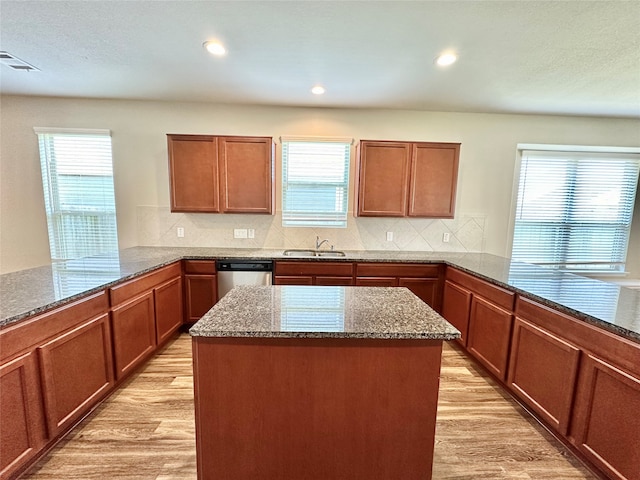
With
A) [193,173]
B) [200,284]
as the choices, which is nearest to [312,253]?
[200,284]

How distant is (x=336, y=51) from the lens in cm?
211

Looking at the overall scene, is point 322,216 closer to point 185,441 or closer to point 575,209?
point 185,441

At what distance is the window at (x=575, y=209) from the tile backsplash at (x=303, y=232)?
27.9 inches

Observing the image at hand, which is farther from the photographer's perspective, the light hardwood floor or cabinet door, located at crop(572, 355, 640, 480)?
the light hardwood floor

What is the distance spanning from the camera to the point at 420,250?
363cm

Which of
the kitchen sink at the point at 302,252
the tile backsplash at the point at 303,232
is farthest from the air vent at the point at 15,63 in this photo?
the kitchen sink at the point at 302,252

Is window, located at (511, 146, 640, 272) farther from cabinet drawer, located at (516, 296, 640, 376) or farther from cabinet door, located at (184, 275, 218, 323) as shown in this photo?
cabinet door, located at (184, 275, 218, 323)

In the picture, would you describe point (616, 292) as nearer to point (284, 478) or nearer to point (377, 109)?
point (284, 478)

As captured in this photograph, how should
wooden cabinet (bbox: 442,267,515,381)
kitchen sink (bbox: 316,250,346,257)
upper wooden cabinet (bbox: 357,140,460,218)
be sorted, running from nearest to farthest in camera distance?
wooden cabinet (bbox: 442,267,515,381), upper wooden cabinet (bbox: 357,140,460,218), kitchen sink (bbox: 316,250,346,257)

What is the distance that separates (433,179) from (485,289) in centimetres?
140

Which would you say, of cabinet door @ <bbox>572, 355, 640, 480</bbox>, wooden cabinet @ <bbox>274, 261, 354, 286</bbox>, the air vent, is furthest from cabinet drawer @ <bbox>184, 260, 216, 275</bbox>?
cabinet door @ <bbox>572, 355, 640, 480</bbox>

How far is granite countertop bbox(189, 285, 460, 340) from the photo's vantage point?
1.14 metres

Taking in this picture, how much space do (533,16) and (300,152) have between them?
7.65ft

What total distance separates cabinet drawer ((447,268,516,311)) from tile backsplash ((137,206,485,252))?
31.2 inches
